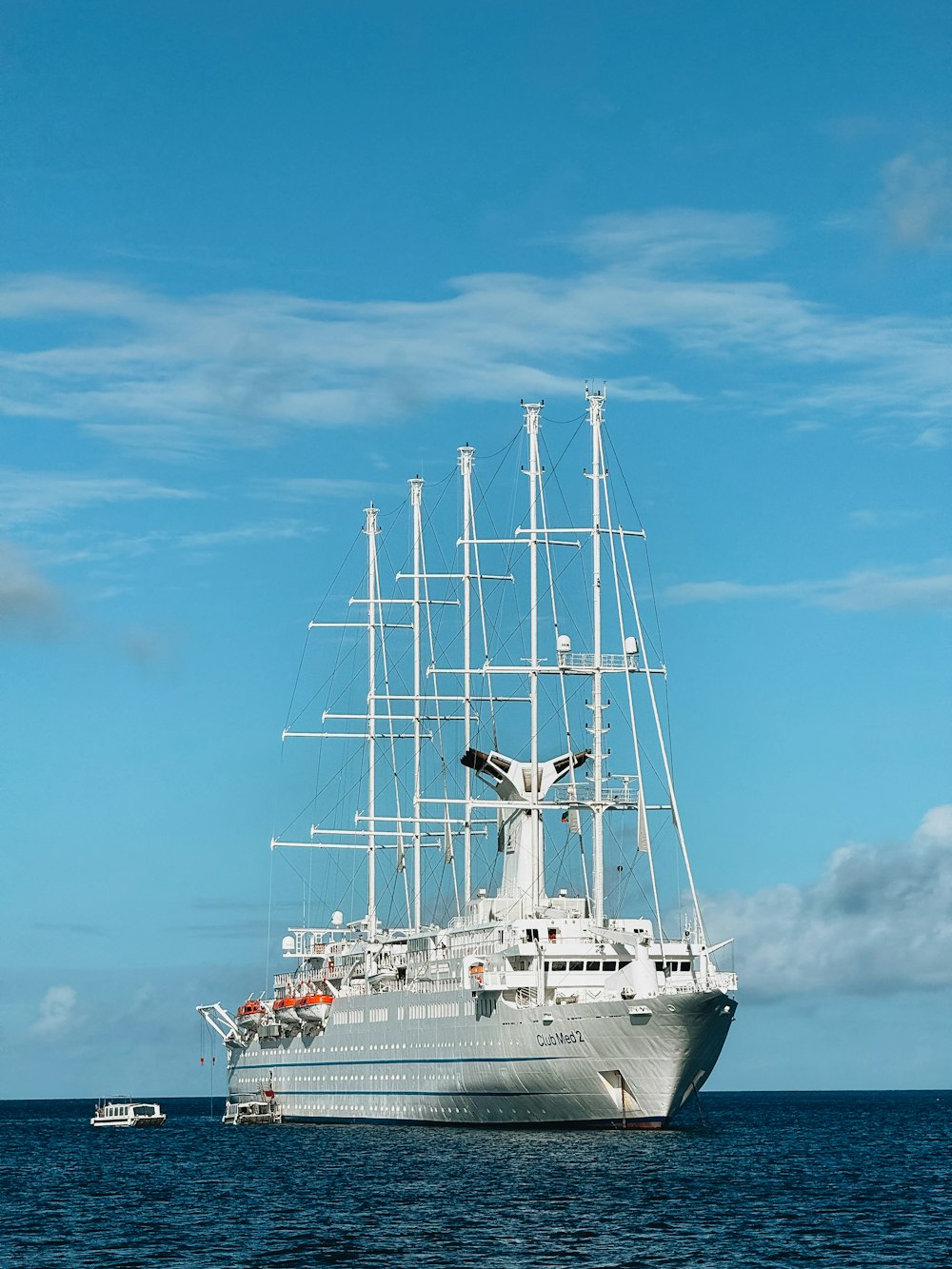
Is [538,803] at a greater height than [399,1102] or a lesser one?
greater

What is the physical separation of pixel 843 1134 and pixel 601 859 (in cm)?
4995

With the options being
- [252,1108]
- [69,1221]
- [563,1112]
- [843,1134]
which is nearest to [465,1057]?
[563,1112]

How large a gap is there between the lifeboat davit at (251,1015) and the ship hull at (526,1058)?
18.0 m

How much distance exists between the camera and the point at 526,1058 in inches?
3447

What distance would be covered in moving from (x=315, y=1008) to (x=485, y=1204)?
5230cm

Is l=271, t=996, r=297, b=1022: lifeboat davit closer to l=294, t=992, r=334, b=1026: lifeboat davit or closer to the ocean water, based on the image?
l=294, t=992, r=334, b=1026: lifeboat davit

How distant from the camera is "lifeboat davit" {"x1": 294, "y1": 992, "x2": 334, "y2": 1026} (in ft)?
378

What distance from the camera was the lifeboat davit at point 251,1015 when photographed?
129m

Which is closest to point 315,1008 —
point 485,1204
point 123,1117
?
point 123,1117

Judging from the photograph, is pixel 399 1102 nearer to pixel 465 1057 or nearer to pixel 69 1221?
pixel 465 1057

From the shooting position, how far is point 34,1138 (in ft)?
479

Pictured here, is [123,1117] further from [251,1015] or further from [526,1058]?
[526,1058]

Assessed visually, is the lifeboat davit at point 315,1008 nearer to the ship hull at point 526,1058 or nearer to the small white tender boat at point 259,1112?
the ship hull at point 526,1058

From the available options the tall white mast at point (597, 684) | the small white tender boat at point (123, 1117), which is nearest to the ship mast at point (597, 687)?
the tall white mast at point (597, 684)
